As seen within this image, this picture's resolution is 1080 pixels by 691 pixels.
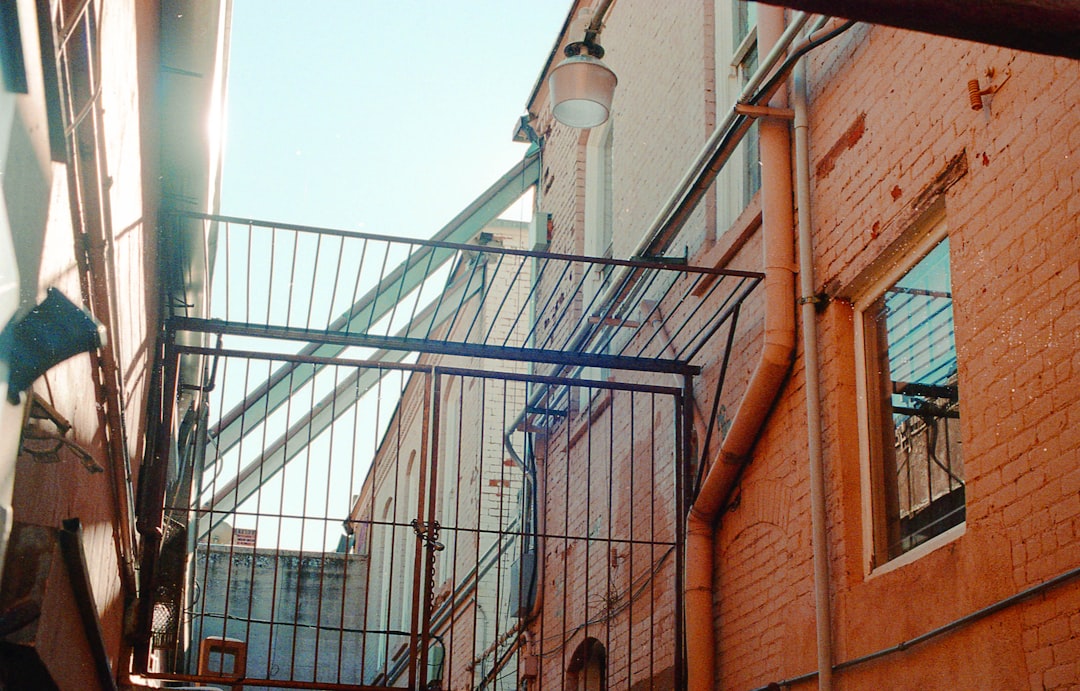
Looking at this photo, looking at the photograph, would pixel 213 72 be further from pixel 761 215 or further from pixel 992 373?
pixel 992 373

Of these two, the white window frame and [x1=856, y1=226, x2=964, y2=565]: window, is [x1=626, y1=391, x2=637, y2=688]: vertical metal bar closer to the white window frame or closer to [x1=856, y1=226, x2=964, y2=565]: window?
the white window frame

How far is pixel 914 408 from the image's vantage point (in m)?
4.98

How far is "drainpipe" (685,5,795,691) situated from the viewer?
19.3 ft

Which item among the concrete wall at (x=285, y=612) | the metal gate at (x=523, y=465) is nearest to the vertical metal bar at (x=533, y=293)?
the metal gate at (x=523, y=465)

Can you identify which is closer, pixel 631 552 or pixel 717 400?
pixel 717 400

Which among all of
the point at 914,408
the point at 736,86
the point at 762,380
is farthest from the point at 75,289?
the point at 736,86

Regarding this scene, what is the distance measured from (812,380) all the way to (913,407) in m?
0.59

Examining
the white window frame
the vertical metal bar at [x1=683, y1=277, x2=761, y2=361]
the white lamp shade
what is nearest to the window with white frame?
the vertical metal bar at [x1=683, y1=277, x2=761, y2=361]

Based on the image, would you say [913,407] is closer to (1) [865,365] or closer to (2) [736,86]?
(1) [865,365]

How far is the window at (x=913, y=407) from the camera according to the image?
4.71 meters

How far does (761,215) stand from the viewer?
652 cm

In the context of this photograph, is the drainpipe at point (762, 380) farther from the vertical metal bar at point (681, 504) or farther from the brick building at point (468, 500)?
the brick building at point (468, 500)

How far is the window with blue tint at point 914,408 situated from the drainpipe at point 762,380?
0.53 m

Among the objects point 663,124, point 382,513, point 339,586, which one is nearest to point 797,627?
point 663,124
